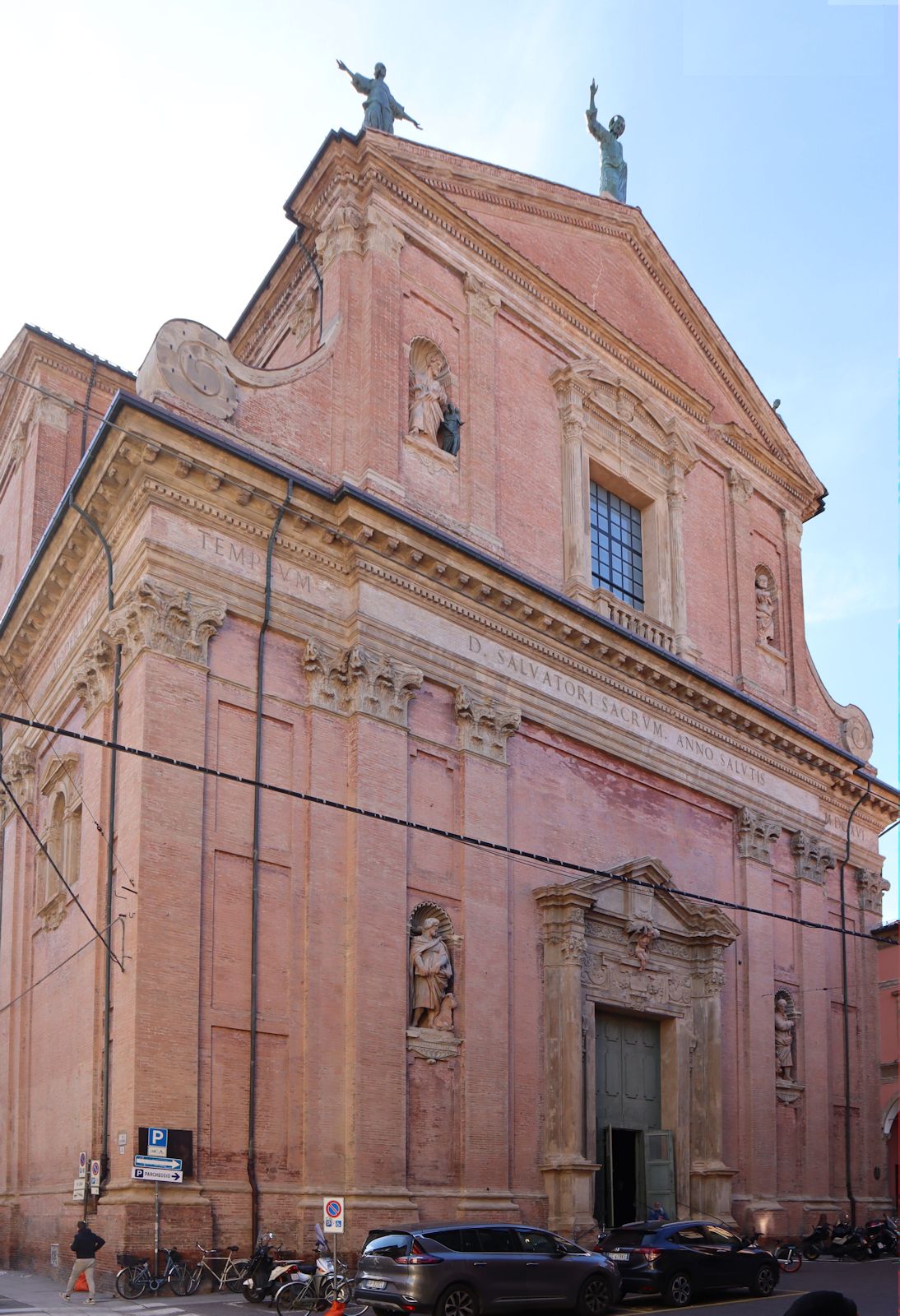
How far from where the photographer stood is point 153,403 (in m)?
19.1

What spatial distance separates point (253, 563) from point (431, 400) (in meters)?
4.92

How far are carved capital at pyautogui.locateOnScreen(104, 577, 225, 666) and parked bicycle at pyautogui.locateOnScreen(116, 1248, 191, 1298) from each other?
7.14m

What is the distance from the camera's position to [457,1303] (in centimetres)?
1429

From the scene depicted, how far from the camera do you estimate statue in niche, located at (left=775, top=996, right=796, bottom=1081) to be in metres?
26.6

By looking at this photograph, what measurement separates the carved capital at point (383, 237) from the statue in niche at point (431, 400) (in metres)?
1.45

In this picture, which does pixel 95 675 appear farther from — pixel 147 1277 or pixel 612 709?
pixel 612 709

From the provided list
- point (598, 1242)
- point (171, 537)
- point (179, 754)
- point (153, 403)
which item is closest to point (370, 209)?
point (153, 403)

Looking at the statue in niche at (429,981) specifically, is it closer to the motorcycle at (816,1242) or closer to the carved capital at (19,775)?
the carved capital at (19,775)

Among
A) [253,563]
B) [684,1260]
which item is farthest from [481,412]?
[684,1260]

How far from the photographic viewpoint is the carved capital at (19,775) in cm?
2434

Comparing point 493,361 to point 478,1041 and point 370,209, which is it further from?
point 478,1041

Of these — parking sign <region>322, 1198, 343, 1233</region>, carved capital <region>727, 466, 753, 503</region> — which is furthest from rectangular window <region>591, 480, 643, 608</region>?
parking sign <region>322, 1198, 343, 1233</region>

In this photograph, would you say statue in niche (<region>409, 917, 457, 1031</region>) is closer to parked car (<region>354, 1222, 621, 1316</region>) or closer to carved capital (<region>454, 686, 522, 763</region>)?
carved capital (<region>454, 686, 522, 763</region>)

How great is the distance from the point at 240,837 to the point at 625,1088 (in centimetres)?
867
